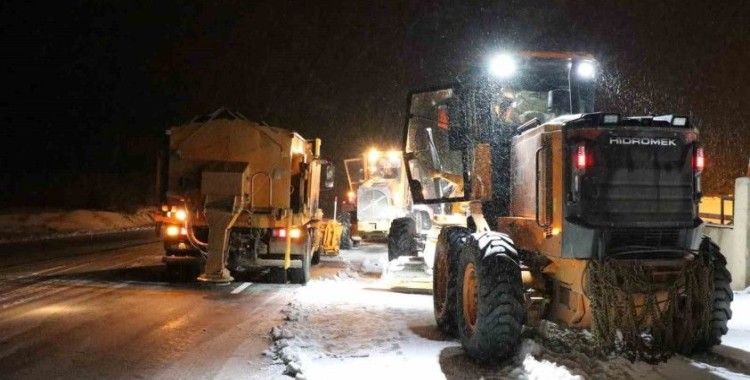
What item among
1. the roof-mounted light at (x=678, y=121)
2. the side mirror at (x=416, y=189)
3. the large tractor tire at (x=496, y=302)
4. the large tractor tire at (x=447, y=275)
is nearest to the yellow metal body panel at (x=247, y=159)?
the side mirror at (x=416, y=189)

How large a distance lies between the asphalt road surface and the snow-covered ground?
48 cm

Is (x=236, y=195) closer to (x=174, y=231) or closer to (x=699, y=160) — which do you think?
(x=174, y=231)

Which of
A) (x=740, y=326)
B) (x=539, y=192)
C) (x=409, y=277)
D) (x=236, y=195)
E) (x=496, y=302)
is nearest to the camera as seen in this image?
(x=496, y=302)

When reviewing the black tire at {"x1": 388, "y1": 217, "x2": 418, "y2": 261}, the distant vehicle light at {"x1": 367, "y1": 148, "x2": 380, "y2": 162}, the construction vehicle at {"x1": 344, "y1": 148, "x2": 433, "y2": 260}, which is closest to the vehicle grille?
the black tire at {"x1": 388, "y1": 217, "x2": 418, "y2": 261}

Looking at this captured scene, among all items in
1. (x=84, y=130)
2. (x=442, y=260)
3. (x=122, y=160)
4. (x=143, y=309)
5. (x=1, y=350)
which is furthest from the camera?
(x=122, y=160)

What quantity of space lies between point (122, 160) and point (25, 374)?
170ft

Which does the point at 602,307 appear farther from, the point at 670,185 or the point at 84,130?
the point at 84,130

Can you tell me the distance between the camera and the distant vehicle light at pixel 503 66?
902 cm

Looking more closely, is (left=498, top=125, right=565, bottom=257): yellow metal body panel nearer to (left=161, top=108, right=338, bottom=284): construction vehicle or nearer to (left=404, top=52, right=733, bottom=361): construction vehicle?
(left=404, top=52, right=733, bottom=361): construction vehicle

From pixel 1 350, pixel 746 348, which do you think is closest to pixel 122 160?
pixel 1 350

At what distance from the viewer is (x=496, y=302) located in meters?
6.75

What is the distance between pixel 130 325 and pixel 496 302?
5.21 m

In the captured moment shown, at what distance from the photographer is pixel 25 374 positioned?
21.7ft

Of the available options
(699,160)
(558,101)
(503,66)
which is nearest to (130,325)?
(503,66)
